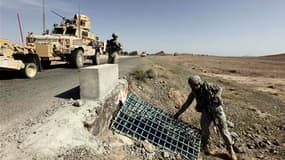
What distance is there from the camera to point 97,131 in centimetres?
377

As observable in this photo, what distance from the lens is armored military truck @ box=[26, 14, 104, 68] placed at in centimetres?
898

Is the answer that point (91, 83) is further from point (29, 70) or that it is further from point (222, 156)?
point (29, 70)

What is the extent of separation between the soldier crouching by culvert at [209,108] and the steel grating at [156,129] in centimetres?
33

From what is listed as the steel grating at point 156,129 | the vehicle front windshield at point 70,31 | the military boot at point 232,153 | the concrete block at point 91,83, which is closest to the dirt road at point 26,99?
the concrete block at point 91,83

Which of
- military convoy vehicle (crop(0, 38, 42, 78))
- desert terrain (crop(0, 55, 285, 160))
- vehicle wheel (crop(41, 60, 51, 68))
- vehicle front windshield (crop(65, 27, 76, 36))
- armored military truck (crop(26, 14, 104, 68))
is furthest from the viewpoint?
vehicle front windshield (crop(65, 27, 76, 36))

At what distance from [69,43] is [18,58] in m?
3.07

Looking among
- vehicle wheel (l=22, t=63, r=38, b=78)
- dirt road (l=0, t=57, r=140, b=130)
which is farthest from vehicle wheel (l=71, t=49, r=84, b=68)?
dirt road (l=0, t=57, r=140, b=130)

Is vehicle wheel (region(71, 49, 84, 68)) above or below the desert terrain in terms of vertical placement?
above

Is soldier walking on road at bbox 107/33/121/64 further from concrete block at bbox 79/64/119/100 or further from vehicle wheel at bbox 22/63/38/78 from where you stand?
concrete block at bbox 79/64/119/100

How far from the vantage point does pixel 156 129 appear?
16.5ft

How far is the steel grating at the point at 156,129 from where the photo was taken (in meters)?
4.57

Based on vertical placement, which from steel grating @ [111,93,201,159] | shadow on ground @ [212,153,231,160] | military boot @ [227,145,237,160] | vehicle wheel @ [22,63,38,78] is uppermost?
vehicle wheel @ [22,63,38,78]

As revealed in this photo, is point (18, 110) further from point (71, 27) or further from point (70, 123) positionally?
point (71, 27)

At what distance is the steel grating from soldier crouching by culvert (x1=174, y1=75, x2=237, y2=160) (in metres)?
0.33
